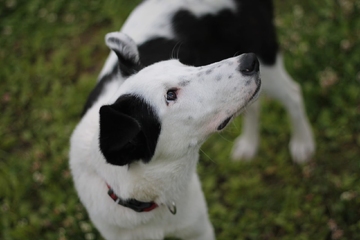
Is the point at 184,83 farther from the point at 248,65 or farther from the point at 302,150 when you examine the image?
the point at 302,150

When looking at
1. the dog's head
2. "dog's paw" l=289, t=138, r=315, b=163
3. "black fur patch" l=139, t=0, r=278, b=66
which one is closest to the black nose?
the dog's head

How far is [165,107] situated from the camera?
→ 2.43 metres

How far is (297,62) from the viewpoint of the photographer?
446cm

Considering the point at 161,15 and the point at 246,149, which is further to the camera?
the point at 246,149

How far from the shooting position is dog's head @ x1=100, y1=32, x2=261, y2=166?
2.41 m

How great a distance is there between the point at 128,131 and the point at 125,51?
672 millimetres

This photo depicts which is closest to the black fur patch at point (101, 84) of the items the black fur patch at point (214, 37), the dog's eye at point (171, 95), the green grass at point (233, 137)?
the black fur patch at point (214, 37)

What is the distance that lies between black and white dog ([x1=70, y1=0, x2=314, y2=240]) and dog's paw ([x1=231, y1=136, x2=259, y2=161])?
59 cm

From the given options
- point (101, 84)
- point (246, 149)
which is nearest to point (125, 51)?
point (101, 84)

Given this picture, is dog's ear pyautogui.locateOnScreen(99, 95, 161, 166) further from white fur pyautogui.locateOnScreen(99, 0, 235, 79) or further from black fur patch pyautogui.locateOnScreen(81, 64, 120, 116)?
white fur pyautogui.locateOnScreen(99, 0, 235, 79)

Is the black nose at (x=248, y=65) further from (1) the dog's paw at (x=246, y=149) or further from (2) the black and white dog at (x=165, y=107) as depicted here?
(1) the dog's paw at (x=246, y=149)

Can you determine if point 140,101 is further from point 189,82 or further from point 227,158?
point 227,158

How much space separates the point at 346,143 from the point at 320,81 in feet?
2.12

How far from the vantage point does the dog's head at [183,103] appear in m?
2.41
